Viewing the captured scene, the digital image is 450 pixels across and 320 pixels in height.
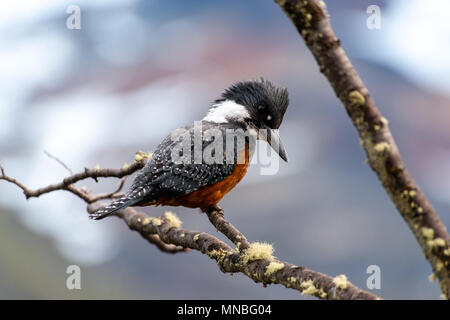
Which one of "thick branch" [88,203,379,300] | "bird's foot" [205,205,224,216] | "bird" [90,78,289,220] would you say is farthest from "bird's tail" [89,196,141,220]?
"bird's foot" [205,205,224,216]

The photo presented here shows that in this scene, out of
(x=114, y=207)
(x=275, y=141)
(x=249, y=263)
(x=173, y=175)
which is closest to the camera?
(x=249, y=263)

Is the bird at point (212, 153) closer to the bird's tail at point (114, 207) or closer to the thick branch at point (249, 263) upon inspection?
the bird's tail at point (114, 207)

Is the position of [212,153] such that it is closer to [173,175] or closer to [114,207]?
[173,175]

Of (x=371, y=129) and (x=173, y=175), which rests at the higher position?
(x=173, y=175)

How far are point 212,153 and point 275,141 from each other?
414mm

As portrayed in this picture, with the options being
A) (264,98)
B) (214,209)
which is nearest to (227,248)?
(214,209)

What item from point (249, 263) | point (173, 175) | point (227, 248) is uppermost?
point (173, 175)

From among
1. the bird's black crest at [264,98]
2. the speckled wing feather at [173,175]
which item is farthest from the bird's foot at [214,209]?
the bird's black crest at [264,98]

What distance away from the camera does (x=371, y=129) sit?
Answer: 144cm

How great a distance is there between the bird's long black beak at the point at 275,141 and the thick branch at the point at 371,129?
5.52 feet

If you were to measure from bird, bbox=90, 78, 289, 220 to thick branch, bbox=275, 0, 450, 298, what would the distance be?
66.4 inches

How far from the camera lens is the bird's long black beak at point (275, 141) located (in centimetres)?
315

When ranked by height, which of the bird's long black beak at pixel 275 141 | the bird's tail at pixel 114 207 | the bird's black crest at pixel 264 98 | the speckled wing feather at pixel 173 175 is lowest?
the bird's tail at pixel 114 207

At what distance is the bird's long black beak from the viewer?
3.15m
